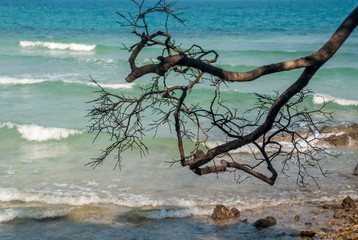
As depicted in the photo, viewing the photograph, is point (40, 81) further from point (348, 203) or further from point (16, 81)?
point (348, 203)

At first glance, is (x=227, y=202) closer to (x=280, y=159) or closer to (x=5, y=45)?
(x=280, y=159)

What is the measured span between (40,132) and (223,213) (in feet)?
28.3

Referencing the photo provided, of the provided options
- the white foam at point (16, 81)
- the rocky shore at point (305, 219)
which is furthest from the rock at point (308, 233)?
the white foam at point (16, 81)

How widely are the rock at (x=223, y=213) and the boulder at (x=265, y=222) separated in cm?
54

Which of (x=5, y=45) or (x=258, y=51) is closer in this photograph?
(x=258, y=51)

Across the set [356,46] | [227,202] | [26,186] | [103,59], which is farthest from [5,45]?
[227,202]

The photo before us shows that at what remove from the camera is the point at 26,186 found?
11.2 metres

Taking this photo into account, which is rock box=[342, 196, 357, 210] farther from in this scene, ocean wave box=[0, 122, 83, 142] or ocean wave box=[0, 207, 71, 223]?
ocean wave box=[0, 122, 83, 142]

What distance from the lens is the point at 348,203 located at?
9172 mm

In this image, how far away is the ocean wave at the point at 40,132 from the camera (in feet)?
50.6

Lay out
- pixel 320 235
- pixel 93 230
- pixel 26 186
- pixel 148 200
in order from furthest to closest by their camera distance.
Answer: pixel 26 186 → pixel 148 200 → pixel 93 230 → pixel 320 235

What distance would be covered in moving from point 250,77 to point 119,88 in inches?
758

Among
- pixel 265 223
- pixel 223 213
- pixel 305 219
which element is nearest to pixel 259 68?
pixel 265 223

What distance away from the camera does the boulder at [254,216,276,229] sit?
8578 mm
